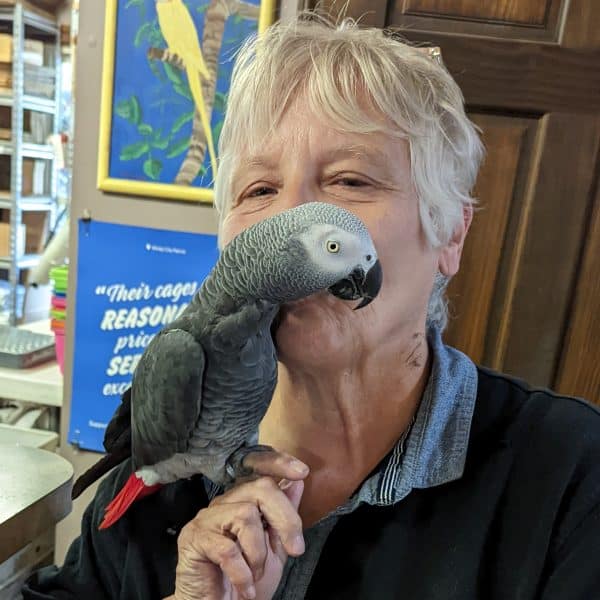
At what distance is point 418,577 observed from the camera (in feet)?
2.15

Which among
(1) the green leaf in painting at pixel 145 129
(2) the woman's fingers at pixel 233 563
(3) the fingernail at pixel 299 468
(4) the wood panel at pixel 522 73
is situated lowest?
(2) the woman's fingers at pixel 233 563

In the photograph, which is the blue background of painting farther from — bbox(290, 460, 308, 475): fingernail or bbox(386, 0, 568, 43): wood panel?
bbox(290, 460, 308, 475): fingernail

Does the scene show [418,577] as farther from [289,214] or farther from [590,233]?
[590,233]

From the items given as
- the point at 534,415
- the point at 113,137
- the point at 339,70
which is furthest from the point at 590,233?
the point at 113,137

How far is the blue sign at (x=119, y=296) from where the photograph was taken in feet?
4.53

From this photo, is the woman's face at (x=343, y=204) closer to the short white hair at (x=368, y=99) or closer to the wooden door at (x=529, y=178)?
the short white hair at (x=368, y=99)

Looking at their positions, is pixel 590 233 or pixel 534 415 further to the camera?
pixel 590 233

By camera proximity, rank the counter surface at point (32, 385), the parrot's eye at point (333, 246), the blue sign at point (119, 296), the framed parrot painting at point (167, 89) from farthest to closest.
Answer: the counter surface at point (32, 385) < the blue sign at point (119, 296) < the framed parrot painting at point (167, 89) < the parrot's eye at point (333, 246)

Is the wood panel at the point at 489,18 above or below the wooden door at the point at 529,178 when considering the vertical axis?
above

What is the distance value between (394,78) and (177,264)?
0.84 m

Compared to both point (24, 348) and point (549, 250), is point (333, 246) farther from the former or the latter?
point (24, 348)

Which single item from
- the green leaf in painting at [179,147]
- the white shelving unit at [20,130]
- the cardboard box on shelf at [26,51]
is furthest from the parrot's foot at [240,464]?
the cardboard box on shelf at [26,51]

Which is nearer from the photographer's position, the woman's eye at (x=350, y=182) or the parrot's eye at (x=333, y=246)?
the parrot's eye at (x=333, y=246)

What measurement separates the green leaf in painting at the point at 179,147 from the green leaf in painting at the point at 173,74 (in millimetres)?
128
